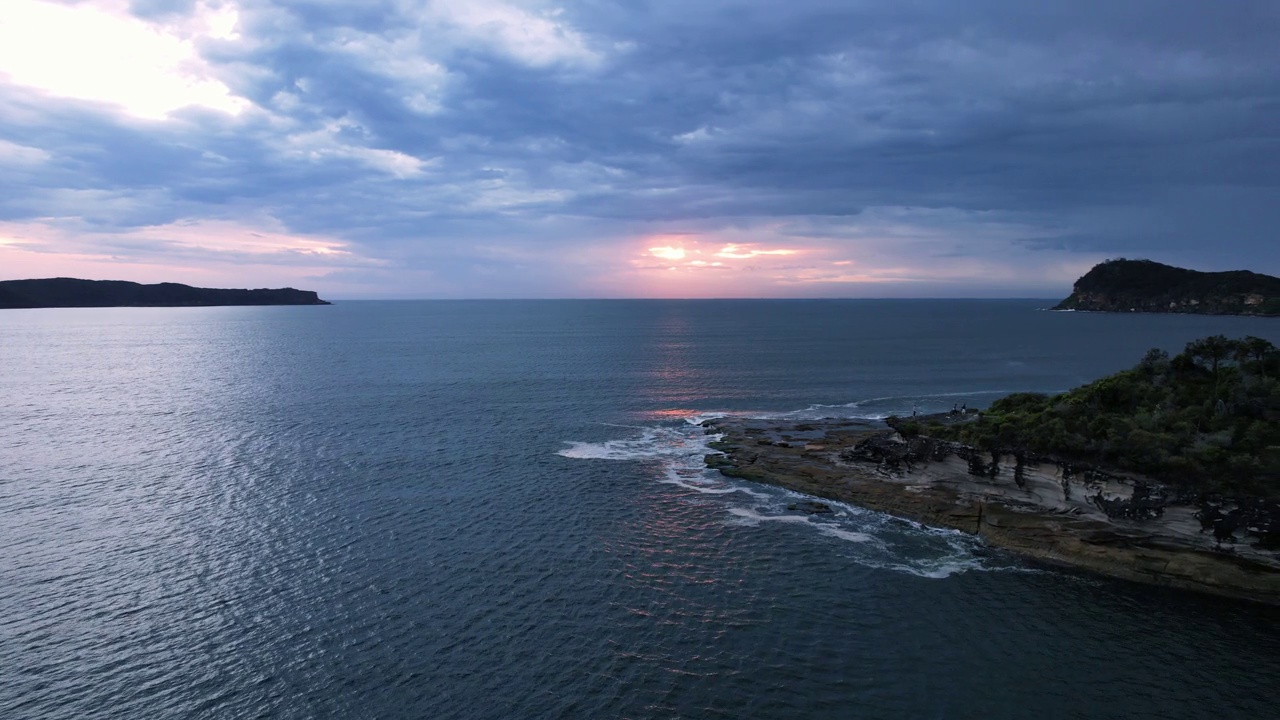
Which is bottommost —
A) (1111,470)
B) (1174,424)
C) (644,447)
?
(644,447)

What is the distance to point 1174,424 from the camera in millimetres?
63719

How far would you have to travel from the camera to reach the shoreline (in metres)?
46.6

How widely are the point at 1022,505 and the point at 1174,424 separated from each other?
20059mm

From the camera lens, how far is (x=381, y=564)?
49.0m

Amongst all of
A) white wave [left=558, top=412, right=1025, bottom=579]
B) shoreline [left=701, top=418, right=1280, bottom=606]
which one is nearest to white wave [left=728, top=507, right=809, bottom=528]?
white wave [left=558, top=412, right=1025, bottom=579]

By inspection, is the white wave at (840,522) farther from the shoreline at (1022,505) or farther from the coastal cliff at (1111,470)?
the coastal cliff at (1111,470)

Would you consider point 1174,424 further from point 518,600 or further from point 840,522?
point 518,600

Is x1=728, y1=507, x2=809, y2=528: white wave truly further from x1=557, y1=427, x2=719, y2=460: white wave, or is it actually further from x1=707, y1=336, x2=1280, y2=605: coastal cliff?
x1=557, y1=427, x2=719, y2=460: white wave

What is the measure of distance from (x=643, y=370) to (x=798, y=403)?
1838 inches

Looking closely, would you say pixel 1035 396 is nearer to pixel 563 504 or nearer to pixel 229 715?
pixel 563 504

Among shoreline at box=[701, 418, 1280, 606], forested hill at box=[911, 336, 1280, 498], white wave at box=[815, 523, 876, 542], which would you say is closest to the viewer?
shoreline at box=[701, 418, 1280, 606]

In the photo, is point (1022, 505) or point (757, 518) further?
point (757, 518)

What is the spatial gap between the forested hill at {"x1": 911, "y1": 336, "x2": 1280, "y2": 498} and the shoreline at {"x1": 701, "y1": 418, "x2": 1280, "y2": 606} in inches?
147

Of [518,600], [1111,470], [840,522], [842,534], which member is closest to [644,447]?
[840,522]
